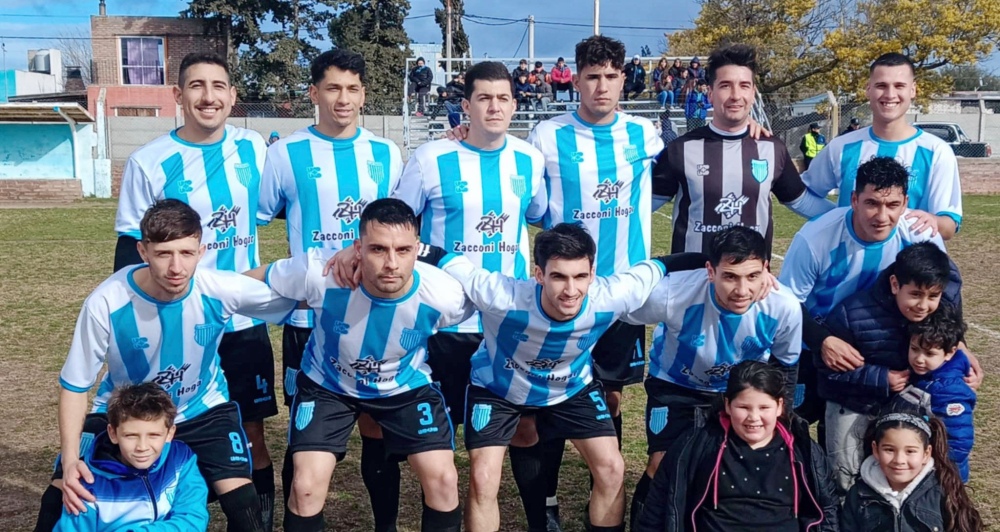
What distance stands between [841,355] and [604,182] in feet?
4.28

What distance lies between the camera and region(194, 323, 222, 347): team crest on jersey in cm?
359

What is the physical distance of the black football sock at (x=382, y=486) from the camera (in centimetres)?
397

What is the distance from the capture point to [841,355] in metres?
3.68

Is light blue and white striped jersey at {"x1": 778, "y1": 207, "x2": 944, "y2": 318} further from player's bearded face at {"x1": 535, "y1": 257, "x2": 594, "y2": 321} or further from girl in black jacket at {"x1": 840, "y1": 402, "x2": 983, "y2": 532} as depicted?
player's bearded face at {"x1": 535, "y1": 257, "x2": 594, "y2": 321}

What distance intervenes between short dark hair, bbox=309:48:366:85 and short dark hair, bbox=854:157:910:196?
2.21m

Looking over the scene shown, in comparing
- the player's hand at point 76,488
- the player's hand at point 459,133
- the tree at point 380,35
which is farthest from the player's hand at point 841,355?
the tree at point 380,35

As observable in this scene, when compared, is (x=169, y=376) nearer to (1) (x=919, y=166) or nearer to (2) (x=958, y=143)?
(1) (x=919, y=166)

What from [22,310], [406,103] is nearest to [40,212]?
[406,103]

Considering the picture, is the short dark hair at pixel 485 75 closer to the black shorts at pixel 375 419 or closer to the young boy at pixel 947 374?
the black shorts at pixel 375 419

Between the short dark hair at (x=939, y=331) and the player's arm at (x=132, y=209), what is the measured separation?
10.3 ft

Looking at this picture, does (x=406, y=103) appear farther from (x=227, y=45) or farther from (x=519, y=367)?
(x=519, y=367)

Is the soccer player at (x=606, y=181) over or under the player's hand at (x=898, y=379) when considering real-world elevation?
over

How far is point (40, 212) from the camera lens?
61.6 feet

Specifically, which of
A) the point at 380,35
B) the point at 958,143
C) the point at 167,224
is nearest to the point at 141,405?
the point at 167,224
